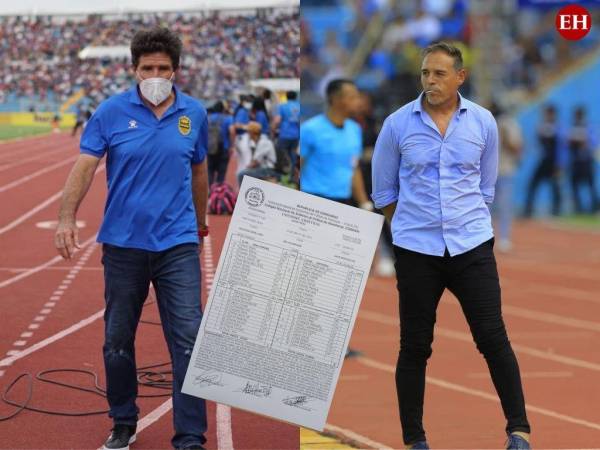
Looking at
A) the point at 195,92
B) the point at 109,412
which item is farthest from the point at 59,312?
the point at 195,92

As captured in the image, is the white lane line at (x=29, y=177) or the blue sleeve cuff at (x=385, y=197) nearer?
the blue sleeve cuff at (x=385, y=197)

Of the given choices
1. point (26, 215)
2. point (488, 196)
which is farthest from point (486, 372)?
point (26, 215)

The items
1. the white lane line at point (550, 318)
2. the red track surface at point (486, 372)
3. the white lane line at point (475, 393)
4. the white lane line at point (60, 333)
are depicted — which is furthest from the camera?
the white lane line at point (550, 318)

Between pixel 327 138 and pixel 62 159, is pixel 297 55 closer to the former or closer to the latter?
pixel 62 159

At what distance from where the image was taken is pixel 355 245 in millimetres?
4883

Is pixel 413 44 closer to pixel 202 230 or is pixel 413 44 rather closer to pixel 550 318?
pixel 550 318

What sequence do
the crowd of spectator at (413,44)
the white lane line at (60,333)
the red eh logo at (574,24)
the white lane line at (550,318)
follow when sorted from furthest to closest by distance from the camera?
the crowd of spectator at (413,44) → the white lane line at (550,318) → the red eh logo at (574,24) → the white lane line at (60,333)

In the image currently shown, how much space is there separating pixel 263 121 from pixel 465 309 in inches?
67.6

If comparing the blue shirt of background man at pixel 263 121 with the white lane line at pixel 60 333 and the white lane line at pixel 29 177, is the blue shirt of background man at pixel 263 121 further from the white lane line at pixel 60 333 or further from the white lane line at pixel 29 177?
the white lane line at pixel 60 333

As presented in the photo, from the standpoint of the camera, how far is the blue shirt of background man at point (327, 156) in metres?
7.82

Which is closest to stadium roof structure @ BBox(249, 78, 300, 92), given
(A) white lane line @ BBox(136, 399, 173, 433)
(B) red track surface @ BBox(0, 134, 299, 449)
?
(B) red track surface @ BBox(0, 134, 299, 449)

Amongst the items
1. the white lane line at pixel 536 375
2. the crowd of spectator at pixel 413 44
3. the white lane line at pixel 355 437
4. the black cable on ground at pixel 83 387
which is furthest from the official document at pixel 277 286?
the crowd of spectator at pixel 413 44

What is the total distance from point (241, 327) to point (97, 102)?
143cm

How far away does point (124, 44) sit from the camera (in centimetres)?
581
